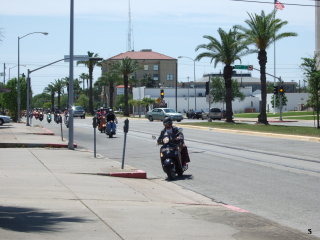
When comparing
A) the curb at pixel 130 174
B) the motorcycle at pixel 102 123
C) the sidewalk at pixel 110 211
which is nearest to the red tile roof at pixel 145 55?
the motorcycle at pixel 102 123

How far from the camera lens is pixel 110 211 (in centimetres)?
952

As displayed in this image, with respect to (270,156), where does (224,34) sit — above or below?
above

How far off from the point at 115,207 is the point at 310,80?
34.9 metres

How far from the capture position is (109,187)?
12.8 metres

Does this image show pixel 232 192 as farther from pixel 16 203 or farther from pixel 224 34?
pixel 224 34

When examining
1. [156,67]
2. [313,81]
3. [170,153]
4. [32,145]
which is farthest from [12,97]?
[156,67]

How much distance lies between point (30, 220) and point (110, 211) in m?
1.51

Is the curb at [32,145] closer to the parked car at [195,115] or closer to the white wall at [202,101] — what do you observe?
the parked car at [195,115]

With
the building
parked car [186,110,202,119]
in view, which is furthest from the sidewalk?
the building

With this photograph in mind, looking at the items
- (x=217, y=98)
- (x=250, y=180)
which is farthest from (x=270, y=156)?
(x=217, y=98)

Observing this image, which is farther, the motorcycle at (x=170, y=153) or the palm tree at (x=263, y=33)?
the palm tree at (x=263, y=33)

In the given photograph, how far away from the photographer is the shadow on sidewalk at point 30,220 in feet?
25.9

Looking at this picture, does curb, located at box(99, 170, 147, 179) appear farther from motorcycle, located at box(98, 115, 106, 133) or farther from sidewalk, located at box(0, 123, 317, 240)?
motorcycle, located at box(98, 115, 106, 133)

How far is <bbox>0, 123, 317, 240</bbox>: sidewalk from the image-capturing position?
786 centimetres
